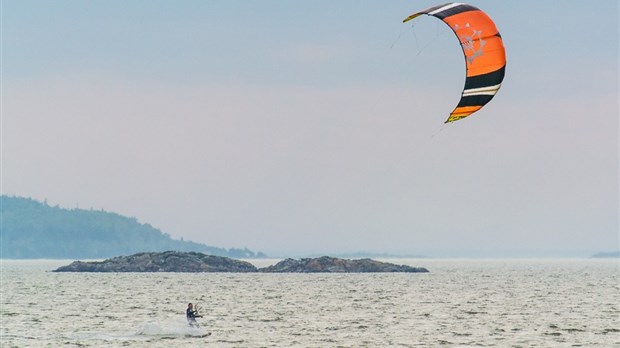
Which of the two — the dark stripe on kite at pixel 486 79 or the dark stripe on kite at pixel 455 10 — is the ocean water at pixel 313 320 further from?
the dark stripe on kite at pixel 455 10

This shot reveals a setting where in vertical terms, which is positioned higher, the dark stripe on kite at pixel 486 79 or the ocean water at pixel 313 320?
the dark stripe on kite at pixel 486 79

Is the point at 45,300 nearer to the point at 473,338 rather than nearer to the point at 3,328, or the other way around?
the point at 3,328

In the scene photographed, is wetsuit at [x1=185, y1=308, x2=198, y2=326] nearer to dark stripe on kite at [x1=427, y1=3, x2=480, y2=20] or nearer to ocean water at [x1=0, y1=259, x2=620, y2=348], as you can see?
ocean water at [x1=0, y1=259, x2=620, y2=348]

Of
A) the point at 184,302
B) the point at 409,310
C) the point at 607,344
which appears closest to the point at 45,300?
the point at 184,302

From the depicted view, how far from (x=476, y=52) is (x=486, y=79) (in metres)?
1.38

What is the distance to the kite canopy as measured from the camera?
45.7m

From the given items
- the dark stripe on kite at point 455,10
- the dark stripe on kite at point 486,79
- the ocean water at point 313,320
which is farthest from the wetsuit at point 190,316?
the dark stripe on kite at point 455,10

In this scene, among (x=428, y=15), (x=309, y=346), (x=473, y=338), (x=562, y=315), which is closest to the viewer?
(x=428, y=15)

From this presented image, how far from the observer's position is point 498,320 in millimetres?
71500

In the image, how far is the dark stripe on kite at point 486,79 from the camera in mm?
46000

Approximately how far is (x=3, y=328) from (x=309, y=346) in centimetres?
2267

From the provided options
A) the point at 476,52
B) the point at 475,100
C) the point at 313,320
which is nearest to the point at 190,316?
the point at 313,320

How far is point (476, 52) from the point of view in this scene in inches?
1815

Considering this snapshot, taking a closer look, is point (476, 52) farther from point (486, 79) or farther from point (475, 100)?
point (475, 100)
